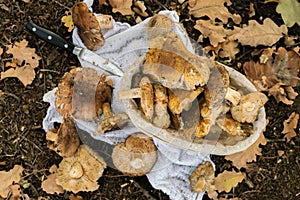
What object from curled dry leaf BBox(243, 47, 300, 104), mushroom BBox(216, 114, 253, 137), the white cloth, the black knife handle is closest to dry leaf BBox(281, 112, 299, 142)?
curled dry leaf BBox(243, 47, 300, 104)

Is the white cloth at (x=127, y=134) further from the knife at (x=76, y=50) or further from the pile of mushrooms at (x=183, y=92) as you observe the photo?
the pile of mushrooms at (x=183, y=92)

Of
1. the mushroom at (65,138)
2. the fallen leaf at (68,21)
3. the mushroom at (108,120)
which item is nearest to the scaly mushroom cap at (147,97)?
the mushroom at (108,120)

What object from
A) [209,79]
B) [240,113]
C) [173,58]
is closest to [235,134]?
[240,113]

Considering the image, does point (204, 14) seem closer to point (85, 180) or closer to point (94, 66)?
point (94, 66)

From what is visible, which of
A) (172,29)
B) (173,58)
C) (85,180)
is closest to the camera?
(173,58)

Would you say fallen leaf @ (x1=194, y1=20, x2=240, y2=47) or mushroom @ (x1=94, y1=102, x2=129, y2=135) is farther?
fallen leaf @ (x1=194, y1=20, x2=240, y2=47)

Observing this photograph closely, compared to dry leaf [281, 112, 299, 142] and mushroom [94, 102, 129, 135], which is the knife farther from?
dry leaf [281, 112, 299, 142]
